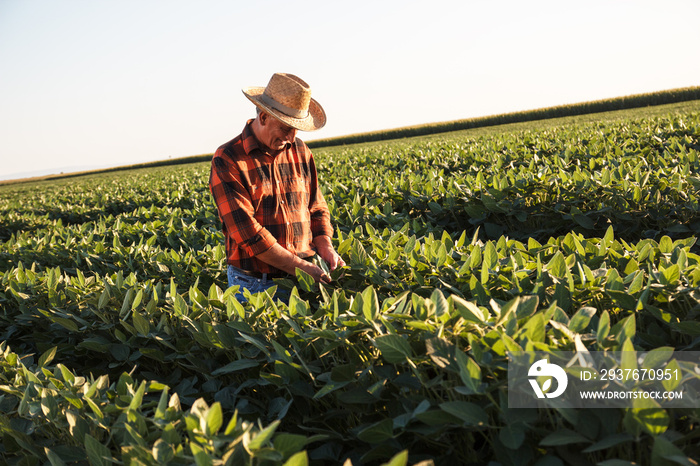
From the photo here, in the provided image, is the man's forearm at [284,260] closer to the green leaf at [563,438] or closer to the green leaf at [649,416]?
the green leaf at [563,438]

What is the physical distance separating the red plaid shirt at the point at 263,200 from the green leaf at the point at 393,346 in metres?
1.45

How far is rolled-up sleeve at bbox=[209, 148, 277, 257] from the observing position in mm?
2893

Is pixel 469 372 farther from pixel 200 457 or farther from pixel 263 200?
pixel 263 200

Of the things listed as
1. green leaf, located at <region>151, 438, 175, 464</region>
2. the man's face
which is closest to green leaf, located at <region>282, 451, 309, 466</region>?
green leaf, located at <region>151, 438, 175, 464</region>

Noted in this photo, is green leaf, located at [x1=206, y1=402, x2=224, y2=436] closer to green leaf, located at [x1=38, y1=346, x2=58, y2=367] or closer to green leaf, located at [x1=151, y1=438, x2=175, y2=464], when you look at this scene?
green leaf, located at [x1=151, y1=438, x2=175, y2=464]

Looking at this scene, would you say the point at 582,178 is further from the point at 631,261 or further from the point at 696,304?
the point at 696,304

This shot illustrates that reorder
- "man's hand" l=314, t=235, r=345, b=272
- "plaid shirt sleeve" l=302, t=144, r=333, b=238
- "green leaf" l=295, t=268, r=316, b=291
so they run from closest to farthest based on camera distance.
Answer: "green leaf" l=295, t=268, r=316, b=291 < "man's hand" l=314, t=235, r=345, b=272 < "plaid shirt sleeve" l=302, t=144, r=333, b=238

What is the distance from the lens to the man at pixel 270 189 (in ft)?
9.51

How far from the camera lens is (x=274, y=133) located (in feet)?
9.66

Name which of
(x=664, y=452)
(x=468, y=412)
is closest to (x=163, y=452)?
(x=468, y=412)

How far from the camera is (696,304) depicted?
1976 mm

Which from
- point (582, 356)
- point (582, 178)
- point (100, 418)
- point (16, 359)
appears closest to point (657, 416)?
point (582, 356)

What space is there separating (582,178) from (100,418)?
4.89m

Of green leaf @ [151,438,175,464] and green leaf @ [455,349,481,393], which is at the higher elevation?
green leaf @ [455,349,481,393]
